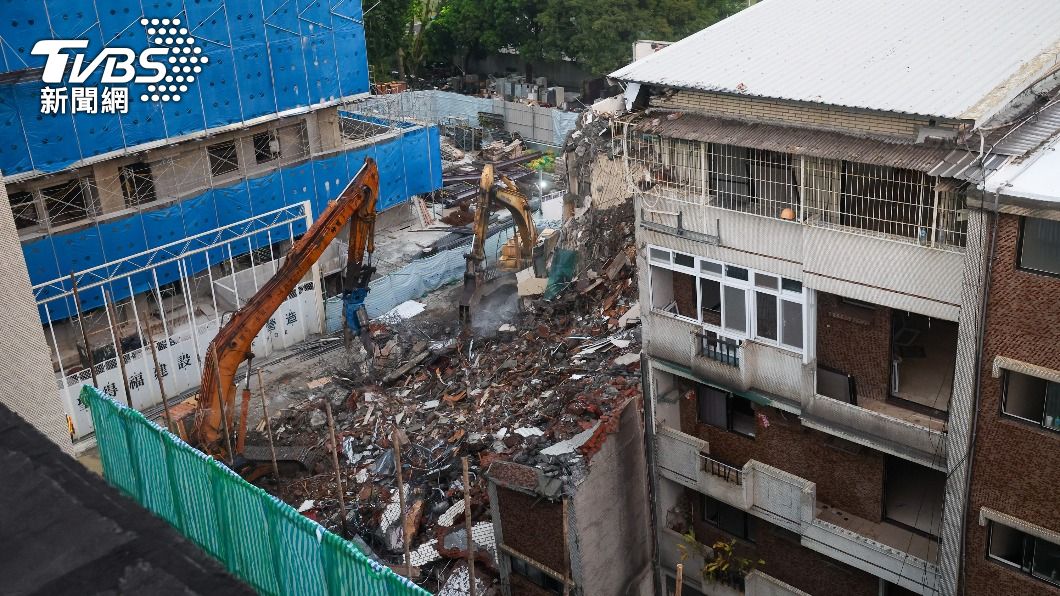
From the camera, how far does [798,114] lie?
15.3 m

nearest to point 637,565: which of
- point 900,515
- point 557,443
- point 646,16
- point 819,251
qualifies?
point 557,443

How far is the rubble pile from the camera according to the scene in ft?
66.8

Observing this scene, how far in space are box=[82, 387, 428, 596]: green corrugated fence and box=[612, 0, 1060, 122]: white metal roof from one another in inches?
381

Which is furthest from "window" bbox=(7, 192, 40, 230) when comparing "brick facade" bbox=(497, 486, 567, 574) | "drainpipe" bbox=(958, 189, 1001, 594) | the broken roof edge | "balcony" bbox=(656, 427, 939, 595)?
the broken roof edge

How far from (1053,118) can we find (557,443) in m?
10.5

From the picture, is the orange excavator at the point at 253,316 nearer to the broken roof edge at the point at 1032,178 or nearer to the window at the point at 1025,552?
the window at the point at 1025,552

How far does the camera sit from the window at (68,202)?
107ft

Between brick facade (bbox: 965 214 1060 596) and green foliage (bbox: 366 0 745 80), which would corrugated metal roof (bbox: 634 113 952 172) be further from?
green foliage (bbox: 366 0 745 80)

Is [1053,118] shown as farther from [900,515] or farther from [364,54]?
[364,54]

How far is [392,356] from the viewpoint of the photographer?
99.4ft

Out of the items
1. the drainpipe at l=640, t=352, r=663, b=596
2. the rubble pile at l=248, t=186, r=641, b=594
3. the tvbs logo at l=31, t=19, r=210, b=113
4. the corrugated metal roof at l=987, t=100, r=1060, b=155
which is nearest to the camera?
the corrugated metal roof at l=987, t=100, r=1060, b=155

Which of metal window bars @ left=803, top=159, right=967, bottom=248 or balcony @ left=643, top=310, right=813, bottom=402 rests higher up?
metal window bars @ left=803, top=159, right=967, bottom=248

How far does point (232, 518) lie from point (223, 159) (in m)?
28.8

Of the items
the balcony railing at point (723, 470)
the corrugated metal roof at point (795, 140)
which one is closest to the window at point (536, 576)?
the balcony railing at point (723, 470)
